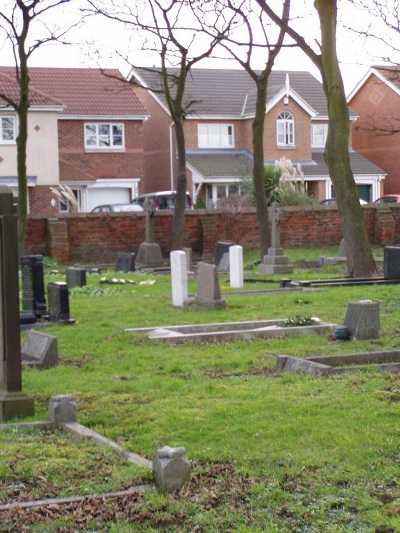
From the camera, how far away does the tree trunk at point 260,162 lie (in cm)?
2708

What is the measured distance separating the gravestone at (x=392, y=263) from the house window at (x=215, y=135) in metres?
33.4

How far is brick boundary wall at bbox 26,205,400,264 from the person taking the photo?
31094 millimetres

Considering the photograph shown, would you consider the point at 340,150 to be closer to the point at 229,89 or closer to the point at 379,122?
the point at 229,89

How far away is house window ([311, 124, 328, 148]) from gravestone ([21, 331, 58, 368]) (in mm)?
45884

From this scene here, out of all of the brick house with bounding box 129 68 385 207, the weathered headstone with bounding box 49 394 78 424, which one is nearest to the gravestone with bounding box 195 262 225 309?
the weathered headstone with bounding box 49 394 78 424

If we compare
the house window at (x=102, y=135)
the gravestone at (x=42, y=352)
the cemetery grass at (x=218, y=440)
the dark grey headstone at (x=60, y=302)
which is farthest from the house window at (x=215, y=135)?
the gravestone at (x=42, y=352)

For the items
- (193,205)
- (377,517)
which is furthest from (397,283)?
(193,205)

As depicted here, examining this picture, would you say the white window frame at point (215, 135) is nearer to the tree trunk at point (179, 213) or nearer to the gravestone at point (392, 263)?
the tree trunk at point (179, 213)

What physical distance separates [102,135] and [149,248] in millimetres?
20267

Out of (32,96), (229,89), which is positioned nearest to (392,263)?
(32,96)

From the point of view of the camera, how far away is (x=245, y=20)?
26156 millimetres

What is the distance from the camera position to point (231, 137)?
54.3 meters

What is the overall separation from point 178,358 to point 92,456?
4.90 metres

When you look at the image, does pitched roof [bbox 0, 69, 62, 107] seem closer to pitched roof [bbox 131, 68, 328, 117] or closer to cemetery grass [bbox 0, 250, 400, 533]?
pitched roof [bbox 131, 68, 328, 117]
